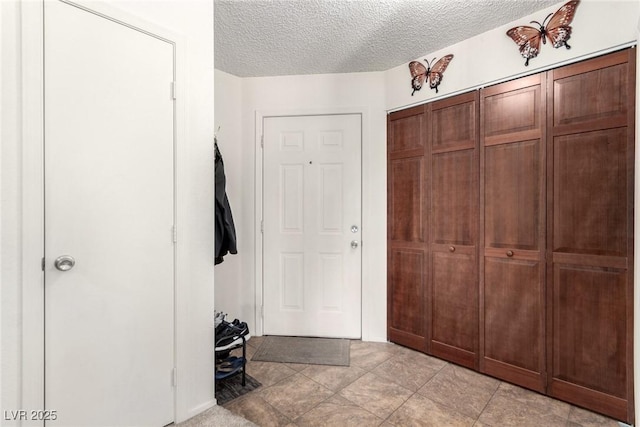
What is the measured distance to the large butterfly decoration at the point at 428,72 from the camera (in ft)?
7.92

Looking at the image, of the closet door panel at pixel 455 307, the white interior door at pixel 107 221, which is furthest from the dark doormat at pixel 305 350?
the white interior door at pixel 107 221

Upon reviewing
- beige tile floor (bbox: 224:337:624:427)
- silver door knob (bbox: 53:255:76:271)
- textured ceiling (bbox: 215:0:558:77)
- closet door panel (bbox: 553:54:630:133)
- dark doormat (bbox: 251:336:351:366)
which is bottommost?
beige tile floor (bbox: 224:337:624:427)

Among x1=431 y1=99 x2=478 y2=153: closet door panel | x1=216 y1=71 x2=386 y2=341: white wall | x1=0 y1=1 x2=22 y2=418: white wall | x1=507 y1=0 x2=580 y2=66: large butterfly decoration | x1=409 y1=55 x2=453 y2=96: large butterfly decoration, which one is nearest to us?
x1=0 y1=1 x2=22 y2=418: white wall

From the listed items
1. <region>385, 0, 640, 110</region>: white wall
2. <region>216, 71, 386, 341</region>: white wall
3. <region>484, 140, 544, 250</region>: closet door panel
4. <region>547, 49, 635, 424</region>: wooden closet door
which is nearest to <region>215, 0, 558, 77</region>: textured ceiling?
<region>385, 0, 640, 110</region>: white wall

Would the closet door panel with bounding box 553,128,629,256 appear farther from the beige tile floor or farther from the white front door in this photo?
the white front door

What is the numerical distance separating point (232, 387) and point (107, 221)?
52.3 inches

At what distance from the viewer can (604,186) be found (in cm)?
177

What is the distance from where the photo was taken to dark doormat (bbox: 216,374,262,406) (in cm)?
196

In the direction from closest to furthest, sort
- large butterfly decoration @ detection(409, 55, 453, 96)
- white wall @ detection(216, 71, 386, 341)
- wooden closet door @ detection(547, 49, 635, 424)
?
1. wooden closet door @ detection(547, 49, 635, 424)
2. large butterfly decoration @ detection(409, 55, 453, 96)
3. white wall @ detection(216, 71, 386, 341)

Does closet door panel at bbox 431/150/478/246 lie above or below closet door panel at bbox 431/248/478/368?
above

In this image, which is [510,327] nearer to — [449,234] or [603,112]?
[449,234]

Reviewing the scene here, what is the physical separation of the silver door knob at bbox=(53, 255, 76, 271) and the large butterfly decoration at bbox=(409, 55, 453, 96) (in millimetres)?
2486

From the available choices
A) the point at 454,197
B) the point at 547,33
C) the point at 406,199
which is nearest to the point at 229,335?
the point at 406,199

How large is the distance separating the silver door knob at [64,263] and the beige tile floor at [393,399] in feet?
3.87
